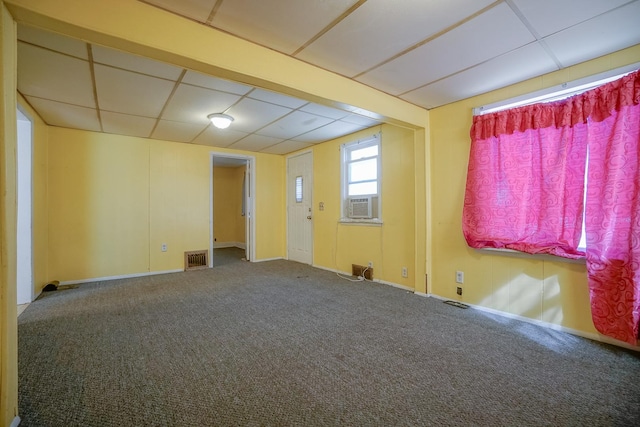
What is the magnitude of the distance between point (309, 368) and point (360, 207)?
9.34ft

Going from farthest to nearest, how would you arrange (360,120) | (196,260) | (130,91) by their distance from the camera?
(196,260) → (360,120) → (130,91)

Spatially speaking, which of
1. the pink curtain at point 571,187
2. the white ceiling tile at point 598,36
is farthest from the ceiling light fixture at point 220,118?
the white ceiling tile at point 598,36

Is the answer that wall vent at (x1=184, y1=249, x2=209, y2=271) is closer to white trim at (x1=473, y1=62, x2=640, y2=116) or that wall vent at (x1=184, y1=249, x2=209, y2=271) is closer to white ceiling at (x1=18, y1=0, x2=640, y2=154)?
white ceiling at (x1=18, y1=0, x2=640, y2=154)

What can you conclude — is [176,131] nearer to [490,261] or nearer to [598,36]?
[490,261]

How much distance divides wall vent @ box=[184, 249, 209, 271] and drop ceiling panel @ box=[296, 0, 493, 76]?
13.5 ft

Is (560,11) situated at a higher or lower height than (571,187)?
higher

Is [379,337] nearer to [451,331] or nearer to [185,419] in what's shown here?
[451,331]

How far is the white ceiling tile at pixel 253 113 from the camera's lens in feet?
10.5

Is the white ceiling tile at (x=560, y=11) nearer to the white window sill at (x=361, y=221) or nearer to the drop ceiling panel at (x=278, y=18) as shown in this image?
the drop ceiling panel at (x=278, y=18)

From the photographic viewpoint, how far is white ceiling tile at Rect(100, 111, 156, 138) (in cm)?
359

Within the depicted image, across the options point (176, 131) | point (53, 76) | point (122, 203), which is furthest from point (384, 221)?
point (122, 203)

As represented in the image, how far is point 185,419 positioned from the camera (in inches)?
55.1

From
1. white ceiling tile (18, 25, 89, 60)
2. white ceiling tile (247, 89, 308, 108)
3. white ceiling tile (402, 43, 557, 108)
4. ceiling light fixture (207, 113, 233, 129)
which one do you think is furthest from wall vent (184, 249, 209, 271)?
white ceiling tile (402, 43, 557, 108)

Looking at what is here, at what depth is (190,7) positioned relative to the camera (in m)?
1.70
